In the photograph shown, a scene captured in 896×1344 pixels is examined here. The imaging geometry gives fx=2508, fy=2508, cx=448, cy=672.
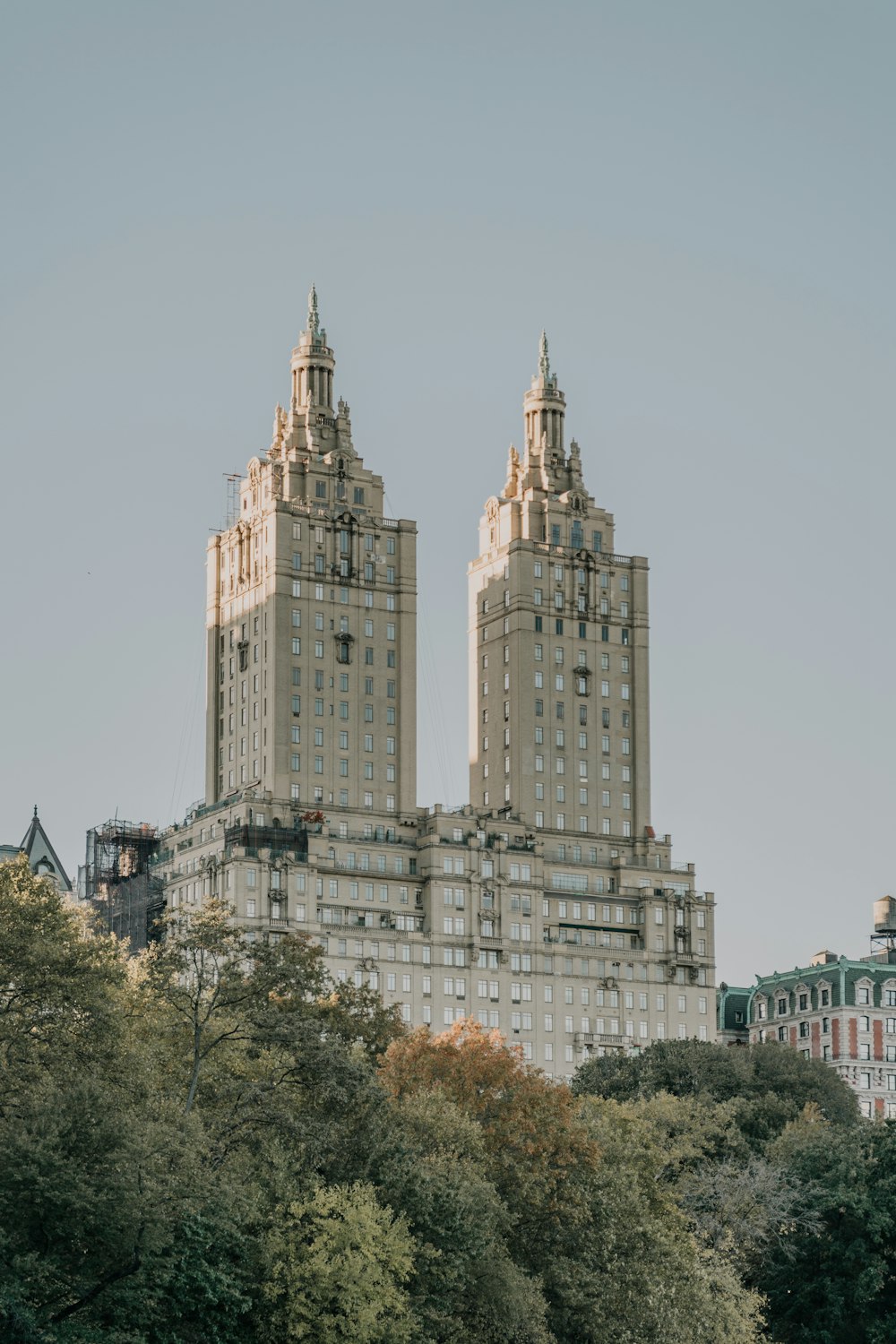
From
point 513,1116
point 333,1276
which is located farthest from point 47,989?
point 513,1116

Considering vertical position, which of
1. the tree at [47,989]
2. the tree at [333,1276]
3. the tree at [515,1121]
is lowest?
the tree at [333,1276]

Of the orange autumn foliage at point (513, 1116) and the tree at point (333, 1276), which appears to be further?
the orange autumn foliage at point (513, 1116)

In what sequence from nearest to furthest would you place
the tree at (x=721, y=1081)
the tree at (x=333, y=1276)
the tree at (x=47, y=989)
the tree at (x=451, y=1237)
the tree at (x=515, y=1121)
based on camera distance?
the tree at (x=333, y=1276), the tree at (x=47, y=989), the tree at (x=451, y=1237), the tree at (x=515, y=1121), the tree at (x=721, y=1081)

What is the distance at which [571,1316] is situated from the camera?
116000mm

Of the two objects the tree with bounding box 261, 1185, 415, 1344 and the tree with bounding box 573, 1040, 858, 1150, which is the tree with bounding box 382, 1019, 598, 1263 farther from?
the tree with bounding box 573, 1040, 858, 1150

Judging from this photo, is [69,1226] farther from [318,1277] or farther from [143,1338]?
[318,1277]

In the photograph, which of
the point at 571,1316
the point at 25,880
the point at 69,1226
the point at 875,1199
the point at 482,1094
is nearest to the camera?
the point at 69,1226

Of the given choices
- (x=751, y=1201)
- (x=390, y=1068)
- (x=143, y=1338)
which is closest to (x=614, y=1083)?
(x=751, y=1201)

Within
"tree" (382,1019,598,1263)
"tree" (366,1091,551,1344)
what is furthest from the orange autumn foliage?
"tree" (366,1091,551,1344)

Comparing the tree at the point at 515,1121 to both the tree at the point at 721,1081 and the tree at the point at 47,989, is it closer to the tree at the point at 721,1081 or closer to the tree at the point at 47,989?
the tree at the point at 47,989

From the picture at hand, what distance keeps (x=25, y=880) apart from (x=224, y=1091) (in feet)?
43.7

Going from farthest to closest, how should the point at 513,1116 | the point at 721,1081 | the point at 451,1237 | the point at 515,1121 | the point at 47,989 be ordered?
1. the point at 721,1081
2. the point at 513,1116
3. the point at 515,1121
4. the point at 451,1237
5. the point at 47,989

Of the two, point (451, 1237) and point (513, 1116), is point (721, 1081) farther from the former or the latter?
point (451, 1237)

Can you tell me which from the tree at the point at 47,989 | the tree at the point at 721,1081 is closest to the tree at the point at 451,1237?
the tree at the point at 47,989
